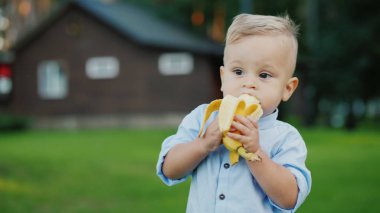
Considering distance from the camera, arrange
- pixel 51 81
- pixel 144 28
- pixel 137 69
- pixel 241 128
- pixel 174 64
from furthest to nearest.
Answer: pixel 51 81
pixel 144 28
pixel 137 69
pixel 174 64
pixel 241 128

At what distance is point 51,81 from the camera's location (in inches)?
1237

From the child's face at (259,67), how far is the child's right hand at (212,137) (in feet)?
0.49

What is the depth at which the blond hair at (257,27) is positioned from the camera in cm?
252

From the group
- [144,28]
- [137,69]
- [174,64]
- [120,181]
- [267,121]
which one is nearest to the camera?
[267,121]

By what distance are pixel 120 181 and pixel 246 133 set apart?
7.89 m

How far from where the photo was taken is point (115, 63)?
2956 centimetres

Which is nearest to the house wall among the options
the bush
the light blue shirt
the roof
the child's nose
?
the roof

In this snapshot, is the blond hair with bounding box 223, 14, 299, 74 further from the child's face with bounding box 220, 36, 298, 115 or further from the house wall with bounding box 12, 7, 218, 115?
the house wall with bounding box 12, 7, 218, 115

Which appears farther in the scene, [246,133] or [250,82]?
[250,82]

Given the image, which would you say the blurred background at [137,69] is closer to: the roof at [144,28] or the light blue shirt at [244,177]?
the roof at [144,28]

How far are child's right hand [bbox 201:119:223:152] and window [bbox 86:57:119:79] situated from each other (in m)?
27.2

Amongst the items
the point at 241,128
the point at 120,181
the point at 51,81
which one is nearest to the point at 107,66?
the point at 51,81

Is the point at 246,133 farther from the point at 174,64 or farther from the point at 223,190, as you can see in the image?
the point at 174,64

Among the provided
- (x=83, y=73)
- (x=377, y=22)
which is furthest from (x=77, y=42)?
(x=377, y=22)
